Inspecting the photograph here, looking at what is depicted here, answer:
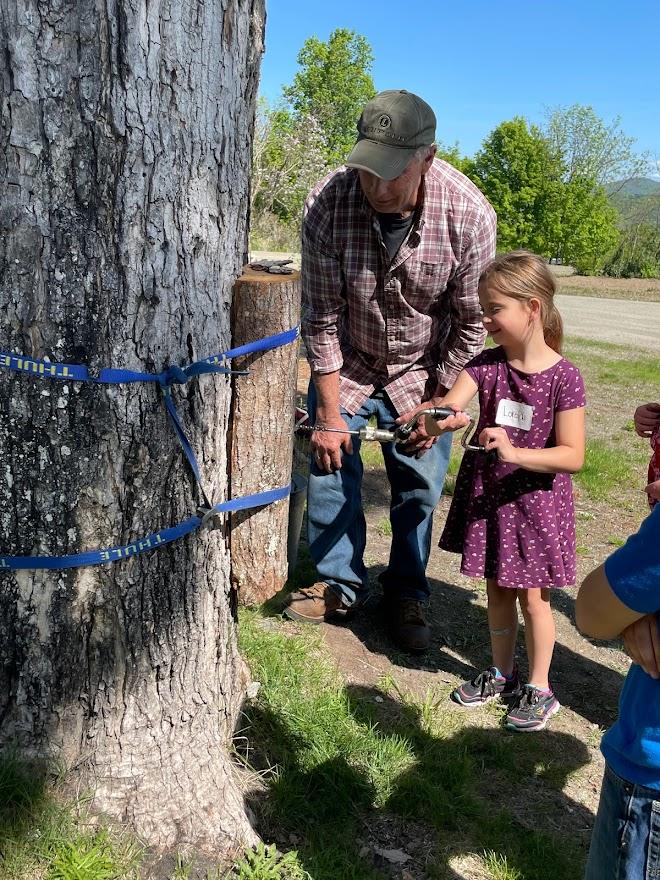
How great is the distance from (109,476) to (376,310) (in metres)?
1.54

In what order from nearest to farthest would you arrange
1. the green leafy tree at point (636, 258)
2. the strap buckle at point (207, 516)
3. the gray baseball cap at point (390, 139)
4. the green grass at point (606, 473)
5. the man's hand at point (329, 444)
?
the strap buckle at point (207, 516), the gray baseball cap at point (390, 139), the man's hand at point (329, 444), the green grass at point (606, 473), the green leafy tree at point (636, 258)

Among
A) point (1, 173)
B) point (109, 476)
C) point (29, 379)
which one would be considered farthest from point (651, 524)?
point (1, 173)

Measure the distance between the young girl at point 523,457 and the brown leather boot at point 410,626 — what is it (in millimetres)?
457

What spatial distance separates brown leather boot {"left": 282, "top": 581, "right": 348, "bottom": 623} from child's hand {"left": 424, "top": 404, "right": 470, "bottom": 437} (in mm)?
943

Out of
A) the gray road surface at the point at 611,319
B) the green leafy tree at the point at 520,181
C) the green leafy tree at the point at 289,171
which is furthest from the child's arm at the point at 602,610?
the green leafy tree at the point at 520,181

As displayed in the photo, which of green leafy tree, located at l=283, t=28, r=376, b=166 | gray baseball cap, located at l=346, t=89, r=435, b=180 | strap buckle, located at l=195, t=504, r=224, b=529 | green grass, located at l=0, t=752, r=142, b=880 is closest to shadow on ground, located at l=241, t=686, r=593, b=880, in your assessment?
green grass, located at l=0, t=752, r=142, b=880

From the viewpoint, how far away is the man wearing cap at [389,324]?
286cm

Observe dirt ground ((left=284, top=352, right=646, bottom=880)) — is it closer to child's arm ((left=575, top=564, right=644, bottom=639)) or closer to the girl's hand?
the girl's hand

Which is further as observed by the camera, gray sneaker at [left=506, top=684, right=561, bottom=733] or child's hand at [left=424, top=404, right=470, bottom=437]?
gray sneaker at [left=506, top=684, right=561, bottom=733]

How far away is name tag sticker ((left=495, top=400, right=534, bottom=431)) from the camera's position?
9.18 ft

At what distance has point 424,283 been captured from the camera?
3.07 m

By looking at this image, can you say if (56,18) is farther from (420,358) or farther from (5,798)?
(420,358)

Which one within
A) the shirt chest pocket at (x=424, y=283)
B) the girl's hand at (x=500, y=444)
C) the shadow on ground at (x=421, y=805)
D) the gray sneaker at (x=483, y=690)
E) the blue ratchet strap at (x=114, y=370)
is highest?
the shirt chest pocket at (x=424, y=283)

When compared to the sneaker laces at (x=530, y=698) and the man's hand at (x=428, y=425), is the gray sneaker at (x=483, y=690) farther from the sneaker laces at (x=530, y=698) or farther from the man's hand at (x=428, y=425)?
the man's hand at (x=428, y=425)
